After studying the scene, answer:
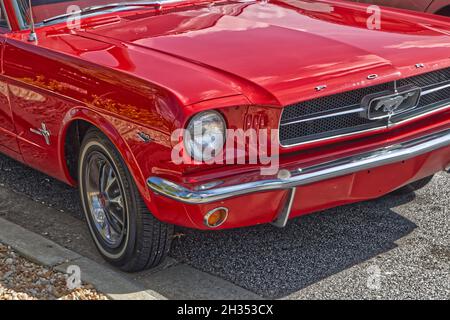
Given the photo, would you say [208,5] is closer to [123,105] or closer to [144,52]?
[144,52]

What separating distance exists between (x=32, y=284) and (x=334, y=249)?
1.56 metres

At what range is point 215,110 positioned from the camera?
135 inches

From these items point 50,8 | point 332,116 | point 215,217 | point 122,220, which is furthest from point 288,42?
point 50,8

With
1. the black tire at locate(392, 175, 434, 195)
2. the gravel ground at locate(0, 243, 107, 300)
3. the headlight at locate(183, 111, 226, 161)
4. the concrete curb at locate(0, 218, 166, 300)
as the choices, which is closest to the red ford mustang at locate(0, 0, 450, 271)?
the headlight at locate(183, 111, 226, 161)

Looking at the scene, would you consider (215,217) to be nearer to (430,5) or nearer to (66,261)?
(66,261)

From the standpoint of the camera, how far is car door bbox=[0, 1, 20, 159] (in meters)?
4.52

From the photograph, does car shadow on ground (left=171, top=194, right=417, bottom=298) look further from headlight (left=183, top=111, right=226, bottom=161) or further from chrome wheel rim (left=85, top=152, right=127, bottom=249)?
headlight (left=183, top=111, right=226, bottom=161)

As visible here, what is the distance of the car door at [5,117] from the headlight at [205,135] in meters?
1.59

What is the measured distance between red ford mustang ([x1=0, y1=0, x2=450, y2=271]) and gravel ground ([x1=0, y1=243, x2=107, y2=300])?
0.30 metres

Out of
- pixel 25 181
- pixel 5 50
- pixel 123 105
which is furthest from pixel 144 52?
pixel 25 181

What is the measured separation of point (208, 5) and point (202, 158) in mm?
1747

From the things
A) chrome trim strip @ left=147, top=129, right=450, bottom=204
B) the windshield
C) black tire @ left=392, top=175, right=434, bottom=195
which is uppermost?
the windshield

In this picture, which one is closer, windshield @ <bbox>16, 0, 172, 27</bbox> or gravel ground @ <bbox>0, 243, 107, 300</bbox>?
gravel ground @ <bbox>0, 243, 107, 300</bbox>

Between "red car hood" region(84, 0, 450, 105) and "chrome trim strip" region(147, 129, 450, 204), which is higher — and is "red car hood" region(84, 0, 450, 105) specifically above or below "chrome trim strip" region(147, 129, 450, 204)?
above
